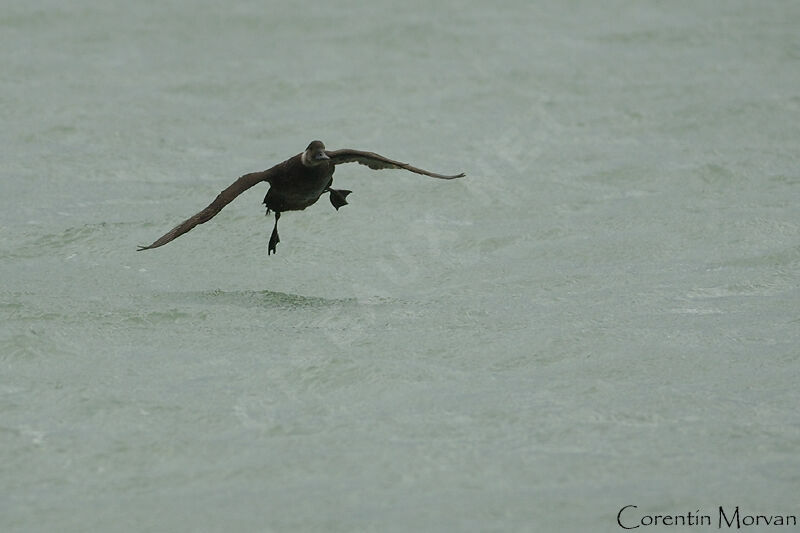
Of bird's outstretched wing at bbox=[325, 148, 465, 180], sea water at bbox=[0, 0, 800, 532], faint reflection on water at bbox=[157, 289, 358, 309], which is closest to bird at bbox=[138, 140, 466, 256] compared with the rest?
bird's outstretched wing at bbox=[325, 148, 465, 180]

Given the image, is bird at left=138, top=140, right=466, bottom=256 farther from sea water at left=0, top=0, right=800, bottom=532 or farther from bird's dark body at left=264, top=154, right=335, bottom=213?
sea water at left=0, top=0, right=800, bottom=532

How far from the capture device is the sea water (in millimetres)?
7176

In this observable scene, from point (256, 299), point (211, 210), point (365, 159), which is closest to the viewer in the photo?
point (211, 210)

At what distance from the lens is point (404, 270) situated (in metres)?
11.0

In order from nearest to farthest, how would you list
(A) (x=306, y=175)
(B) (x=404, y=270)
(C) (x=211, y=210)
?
(C) (x=211, y=210) < (A) (x=306, y=175) < (B) (x=404, y=270)

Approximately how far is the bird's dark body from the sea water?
2.51 ft

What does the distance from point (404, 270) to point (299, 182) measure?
5.17ft

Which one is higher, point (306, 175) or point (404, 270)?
point (306, 175)

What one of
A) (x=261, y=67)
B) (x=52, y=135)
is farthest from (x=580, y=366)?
(x=261, y=67)

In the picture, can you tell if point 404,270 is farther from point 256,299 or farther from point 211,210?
point 211,210

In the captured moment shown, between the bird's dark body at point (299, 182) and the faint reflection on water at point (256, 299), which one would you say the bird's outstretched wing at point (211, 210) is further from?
the faint reflection on water at point (256, 299)

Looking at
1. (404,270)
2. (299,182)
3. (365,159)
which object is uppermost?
(365,159)

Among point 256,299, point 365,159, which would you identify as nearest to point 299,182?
point 365,159

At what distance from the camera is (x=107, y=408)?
26.2ft
